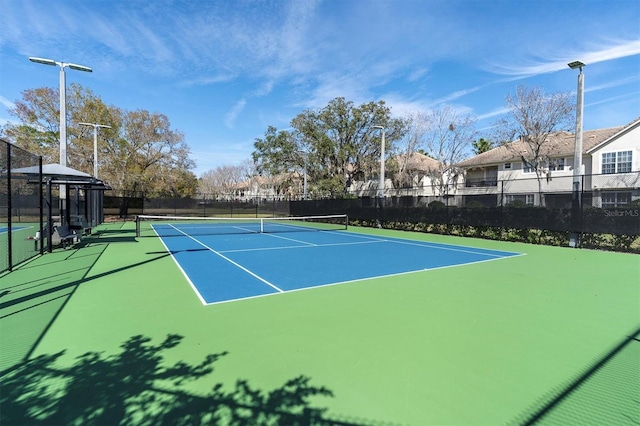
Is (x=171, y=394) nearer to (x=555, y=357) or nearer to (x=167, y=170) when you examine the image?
(x=555, y=357)

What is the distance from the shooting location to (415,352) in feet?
12.2

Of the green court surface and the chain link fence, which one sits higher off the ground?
the chain link fence

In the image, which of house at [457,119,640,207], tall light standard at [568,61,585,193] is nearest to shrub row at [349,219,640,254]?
house at [457,119,640,207]

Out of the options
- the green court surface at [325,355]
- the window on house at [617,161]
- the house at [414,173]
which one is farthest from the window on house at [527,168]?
the green court surface at [325,355]

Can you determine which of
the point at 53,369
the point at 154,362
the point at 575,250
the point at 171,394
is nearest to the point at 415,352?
the point at 171,394

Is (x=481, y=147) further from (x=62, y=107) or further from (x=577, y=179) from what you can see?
(x=62, y=107)

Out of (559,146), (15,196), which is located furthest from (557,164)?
(15,196)

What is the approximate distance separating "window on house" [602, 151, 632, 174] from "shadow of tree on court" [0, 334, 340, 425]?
3149 centimetres

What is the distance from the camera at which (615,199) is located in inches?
466

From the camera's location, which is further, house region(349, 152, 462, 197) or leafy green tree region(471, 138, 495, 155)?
leafy green tree region(471, 138, 495, 155)

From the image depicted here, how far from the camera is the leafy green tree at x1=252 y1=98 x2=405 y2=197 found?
32812 mm

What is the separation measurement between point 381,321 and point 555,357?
6.57 feet

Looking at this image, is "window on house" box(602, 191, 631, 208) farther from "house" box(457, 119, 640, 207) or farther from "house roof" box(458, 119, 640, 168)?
"house roof" box(458, 119, 640, 168)

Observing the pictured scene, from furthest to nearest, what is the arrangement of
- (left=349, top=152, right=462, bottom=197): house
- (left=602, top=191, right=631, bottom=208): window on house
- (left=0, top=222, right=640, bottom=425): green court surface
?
(left=349, top=152, right=462, bottom=197): house < (left=602, top=191, right=631, bottom=208): window on house < (left=0, top=222, right=640, bottom=425): green court surface
